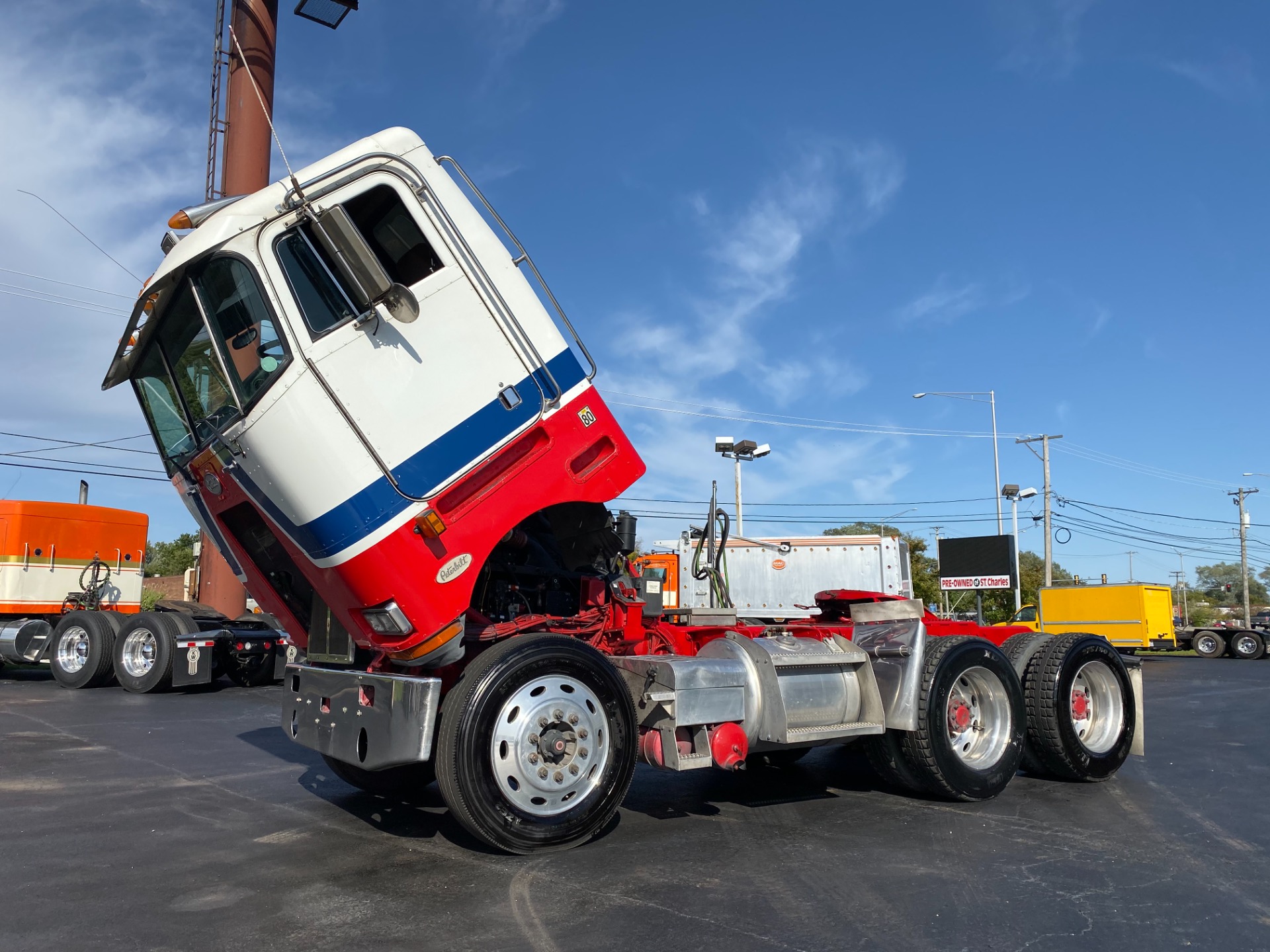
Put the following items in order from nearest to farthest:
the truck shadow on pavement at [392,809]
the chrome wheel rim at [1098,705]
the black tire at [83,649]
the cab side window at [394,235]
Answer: the cab side window at [394,235] → the truck shadow on pavement at [392,809] → the chrome wheel rim at [1098,705] → the black tire at [83,649]

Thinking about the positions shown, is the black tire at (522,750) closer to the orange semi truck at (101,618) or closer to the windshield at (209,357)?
the windshield at (209,357)

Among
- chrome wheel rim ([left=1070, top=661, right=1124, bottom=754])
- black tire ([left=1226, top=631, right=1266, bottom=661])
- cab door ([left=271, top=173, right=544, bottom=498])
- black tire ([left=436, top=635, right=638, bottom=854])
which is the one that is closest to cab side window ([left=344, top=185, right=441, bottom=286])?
cab door ([left=271, top=173, right=544, bottom=498])

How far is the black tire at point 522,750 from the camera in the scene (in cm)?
491

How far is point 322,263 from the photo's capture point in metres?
5.14

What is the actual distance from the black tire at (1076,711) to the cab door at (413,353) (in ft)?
15.6

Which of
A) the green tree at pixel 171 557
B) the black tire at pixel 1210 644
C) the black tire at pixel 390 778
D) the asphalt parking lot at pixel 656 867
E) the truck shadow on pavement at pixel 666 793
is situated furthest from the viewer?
the green tree at pixel 171 557

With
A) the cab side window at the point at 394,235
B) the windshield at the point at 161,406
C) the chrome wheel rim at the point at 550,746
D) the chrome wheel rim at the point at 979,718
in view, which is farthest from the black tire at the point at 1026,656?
the windshield at the point at 161,406

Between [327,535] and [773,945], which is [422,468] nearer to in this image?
[327,535]

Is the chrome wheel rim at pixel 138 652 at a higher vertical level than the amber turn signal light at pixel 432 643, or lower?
lower

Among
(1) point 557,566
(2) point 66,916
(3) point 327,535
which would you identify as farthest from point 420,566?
(2) point 66,916

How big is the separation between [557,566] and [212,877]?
270cm

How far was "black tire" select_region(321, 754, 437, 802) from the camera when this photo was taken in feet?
21.8

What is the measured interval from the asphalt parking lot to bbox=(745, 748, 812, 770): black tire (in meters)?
0.31

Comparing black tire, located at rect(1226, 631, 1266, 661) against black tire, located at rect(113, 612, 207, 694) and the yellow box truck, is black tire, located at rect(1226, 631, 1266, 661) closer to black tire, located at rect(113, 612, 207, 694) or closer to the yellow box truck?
the yellow box truck
